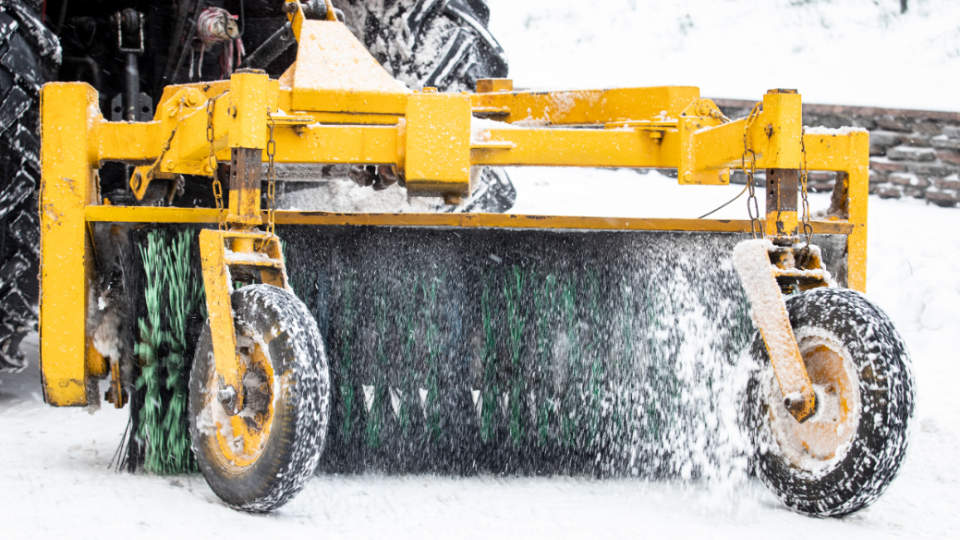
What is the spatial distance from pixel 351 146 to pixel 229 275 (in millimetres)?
472

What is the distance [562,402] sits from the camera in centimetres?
292

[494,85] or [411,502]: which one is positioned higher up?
[494,85]

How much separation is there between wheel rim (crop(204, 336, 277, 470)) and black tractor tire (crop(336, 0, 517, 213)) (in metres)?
1.81

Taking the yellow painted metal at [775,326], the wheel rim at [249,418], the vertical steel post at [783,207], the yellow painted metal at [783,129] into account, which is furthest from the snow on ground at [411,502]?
the yellow painted metal at [783,129]

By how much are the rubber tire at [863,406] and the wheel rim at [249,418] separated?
122 cm

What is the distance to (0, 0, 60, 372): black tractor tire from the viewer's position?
9.98 feet

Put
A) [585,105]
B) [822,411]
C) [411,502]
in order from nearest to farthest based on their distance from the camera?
A: [822,411] → [411,502] → [585,105]

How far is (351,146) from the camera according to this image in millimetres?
Result: 2484

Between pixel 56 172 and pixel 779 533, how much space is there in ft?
6.93

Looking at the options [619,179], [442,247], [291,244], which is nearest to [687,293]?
[442,247]

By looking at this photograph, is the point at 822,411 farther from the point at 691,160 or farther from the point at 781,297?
the point at 691,160

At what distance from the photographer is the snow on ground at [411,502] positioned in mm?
2117

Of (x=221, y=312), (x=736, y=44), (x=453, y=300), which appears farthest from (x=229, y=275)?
(x=736, y=44)

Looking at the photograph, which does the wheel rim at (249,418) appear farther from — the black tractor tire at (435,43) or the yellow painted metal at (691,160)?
the black tractor tire at (435,43)
